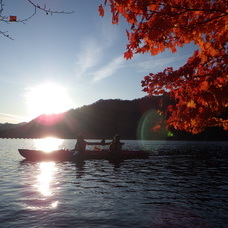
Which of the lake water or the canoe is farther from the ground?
the canoe

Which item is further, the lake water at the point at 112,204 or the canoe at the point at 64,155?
the canoe at the point at 64,155

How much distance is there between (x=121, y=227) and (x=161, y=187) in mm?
6337

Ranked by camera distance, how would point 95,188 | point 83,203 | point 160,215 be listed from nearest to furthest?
point 160,215
point 83,203
point 95,188

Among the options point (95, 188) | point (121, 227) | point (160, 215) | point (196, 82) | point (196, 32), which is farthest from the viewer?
point (95, 188)

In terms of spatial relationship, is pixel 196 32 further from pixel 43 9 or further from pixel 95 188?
pixel 95 188

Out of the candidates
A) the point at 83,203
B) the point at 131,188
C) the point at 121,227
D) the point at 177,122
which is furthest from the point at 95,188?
the point at 177,122

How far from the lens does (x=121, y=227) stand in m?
7.05

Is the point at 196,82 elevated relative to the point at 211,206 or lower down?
elevated

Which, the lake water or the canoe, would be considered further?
the canoe

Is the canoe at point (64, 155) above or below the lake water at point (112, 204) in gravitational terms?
above

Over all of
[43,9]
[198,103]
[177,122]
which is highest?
[43,9]

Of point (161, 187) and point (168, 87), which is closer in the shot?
point (168, 87)

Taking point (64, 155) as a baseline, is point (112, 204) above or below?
below

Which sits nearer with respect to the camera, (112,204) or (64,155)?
(112,204)
